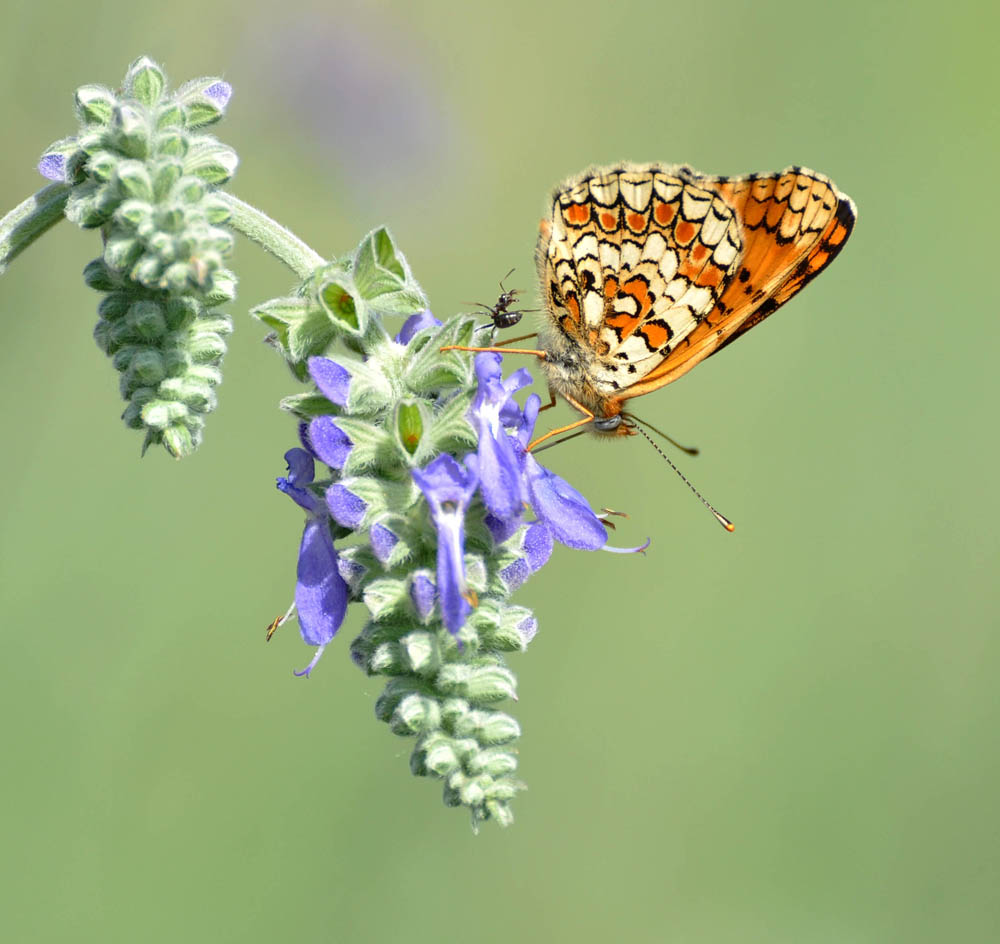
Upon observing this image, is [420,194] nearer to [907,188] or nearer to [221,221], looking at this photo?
[907,188]

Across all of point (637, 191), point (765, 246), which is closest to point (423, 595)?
point (637, 191)

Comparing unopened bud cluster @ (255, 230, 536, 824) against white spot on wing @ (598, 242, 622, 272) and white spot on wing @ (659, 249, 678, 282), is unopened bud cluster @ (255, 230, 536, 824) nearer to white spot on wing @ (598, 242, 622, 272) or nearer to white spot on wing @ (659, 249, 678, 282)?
white spot on wing @ (598, 242, 622, 272)

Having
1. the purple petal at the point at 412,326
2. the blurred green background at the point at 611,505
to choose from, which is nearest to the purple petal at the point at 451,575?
the purple petal at the point at 412,326

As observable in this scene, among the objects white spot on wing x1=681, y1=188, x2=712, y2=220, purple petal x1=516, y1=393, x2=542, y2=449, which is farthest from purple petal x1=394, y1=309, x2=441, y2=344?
white spot on wing x1=681, y1=188, x2=712, y2=220

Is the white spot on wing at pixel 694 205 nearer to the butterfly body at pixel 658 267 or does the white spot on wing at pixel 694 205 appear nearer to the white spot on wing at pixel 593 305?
the butterfly body at pixel 658 267

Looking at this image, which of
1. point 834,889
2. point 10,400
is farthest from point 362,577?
point 834,889

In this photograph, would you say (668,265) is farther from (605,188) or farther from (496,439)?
(496,439)
